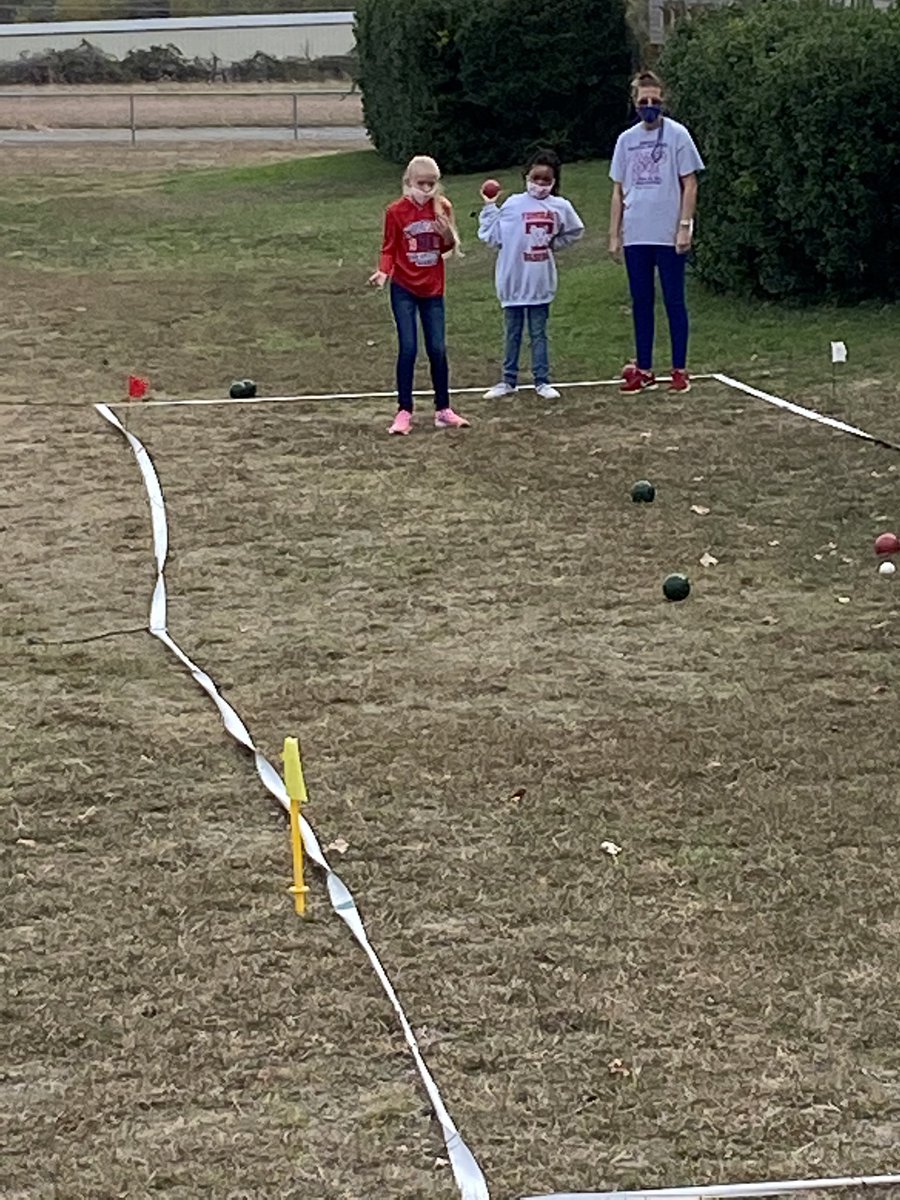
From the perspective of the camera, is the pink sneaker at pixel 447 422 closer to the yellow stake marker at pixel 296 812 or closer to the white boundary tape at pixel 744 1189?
Result: the yellow stake marker at pixel 296 812

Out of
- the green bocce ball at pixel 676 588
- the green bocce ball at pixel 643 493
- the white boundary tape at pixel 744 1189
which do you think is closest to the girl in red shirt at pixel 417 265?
the green bocce ball at pixel 643 493

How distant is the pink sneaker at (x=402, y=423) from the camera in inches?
430

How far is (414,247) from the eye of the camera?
10734 mm

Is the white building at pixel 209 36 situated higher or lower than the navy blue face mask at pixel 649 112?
higher

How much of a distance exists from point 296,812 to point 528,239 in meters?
7.02

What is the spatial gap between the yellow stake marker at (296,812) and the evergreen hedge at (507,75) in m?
21.5

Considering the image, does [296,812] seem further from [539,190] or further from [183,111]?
[183,111]

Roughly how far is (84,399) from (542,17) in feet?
49.5

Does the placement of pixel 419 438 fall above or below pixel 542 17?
below

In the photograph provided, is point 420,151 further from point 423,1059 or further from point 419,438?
point 423,1059

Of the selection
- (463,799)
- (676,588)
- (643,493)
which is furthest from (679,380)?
(463,799)

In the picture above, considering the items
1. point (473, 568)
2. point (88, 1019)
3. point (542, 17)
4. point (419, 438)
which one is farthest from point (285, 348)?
point (542, 17)

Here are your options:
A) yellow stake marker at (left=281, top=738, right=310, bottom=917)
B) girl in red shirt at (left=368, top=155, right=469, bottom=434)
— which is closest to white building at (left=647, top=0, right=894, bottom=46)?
girl in red shirt at (left=368, top=155, right=469, bottom=434)

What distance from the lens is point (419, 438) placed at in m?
10.8
